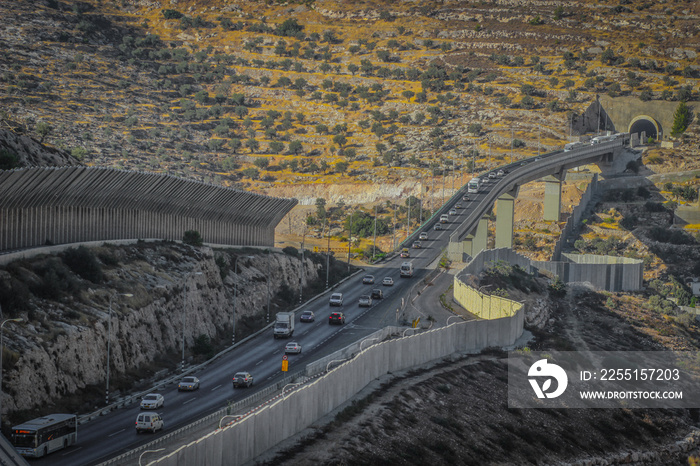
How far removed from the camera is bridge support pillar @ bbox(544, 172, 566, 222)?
6590 inches

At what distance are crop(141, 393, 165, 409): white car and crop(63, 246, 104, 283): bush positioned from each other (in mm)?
16428

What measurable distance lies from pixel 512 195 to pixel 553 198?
52.7 ft

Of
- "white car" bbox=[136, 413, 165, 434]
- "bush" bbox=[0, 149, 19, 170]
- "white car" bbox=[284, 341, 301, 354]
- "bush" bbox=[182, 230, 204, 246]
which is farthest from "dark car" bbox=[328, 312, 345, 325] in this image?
"white car" bbox=[136, 413, 165, 434]

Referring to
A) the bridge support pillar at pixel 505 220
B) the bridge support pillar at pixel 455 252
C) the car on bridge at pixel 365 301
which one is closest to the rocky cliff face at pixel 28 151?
the car on bridge at pixel 365 301

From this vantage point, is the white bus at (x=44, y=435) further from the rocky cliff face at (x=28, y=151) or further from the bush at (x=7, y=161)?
the rocky cliff face at (x=28, y=151)

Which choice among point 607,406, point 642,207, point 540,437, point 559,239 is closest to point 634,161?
point 642,207

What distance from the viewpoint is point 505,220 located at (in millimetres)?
153625

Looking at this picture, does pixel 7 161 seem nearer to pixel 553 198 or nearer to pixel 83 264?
pixel 83 264

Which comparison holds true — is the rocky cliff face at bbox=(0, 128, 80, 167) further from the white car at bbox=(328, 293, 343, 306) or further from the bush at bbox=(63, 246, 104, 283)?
the white car at bbox=(328, 293, 343, 306)

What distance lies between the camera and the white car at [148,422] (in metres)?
50.0

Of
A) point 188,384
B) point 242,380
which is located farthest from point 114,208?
point 242,380

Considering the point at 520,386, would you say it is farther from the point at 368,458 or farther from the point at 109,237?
the point at 109,237

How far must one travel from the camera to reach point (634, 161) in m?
194

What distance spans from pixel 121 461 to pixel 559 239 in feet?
404
